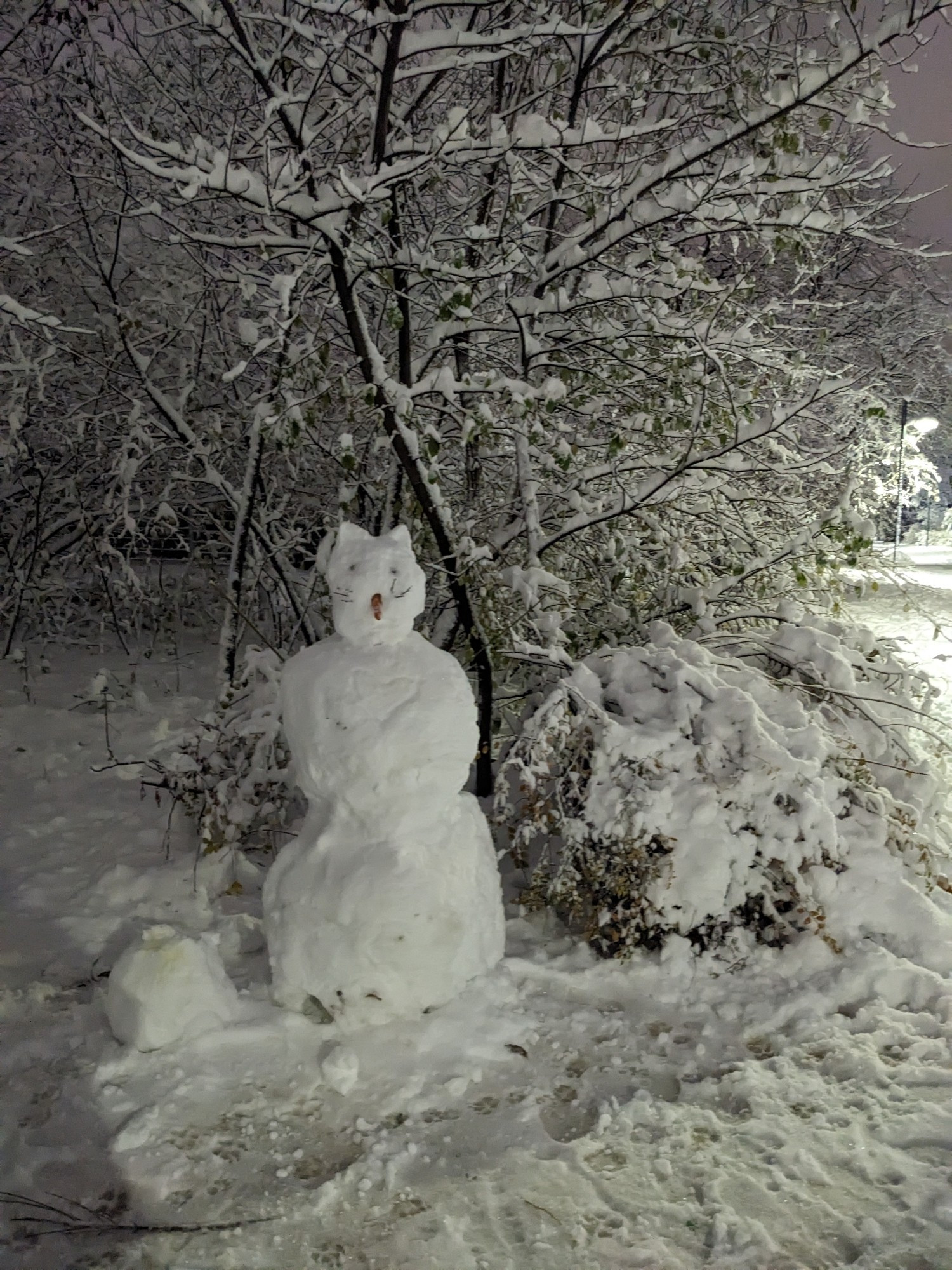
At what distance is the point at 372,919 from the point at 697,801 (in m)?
1.46

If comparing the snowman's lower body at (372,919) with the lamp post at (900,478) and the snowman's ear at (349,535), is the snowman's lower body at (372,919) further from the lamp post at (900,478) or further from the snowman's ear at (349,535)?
the lamp post at (900,478)

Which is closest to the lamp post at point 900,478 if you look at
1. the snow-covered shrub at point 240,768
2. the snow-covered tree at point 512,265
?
the snow-covered tree at point 512,265

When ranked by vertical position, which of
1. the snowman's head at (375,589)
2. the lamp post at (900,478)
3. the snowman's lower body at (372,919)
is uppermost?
the lamp post at (900,478)

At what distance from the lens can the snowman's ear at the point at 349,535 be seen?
3.47 meters

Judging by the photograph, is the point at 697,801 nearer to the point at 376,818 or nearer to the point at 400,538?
the point at 376,818

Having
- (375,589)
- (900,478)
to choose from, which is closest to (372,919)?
(375,589)

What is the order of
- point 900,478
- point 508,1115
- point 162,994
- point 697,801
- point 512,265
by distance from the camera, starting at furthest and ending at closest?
point 900,478 < point 512,265 < point 697,801 < point 162,994 < point 508,1115

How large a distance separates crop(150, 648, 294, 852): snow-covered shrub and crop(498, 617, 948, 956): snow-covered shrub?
1230mm

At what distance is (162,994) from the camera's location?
308 cm

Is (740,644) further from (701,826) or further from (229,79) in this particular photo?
(229,79)

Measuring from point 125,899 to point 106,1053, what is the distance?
1.15 metres

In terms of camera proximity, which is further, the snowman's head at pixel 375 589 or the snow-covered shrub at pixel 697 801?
the snow-covered shrub at pixel 697 801

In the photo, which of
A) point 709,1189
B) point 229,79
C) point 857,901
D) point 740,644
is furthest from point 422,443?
point 229,79

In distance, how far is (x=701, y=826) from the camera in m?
3.69
